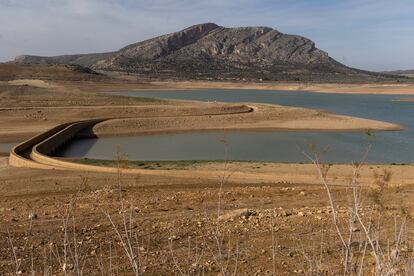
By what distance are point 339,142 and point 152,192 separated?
25.5 metres

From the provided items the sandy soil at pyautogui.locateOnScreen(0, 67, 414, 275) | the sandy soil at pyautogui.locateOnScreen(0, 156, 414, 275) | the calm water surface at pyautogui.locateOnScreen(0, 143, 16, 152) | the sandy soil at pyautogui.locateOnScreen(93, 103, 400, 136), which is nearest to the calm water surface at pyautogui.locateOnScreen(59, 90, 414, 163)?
the sandy soil at pyautogui.locateOnScreen(93, 103, 400, 136)

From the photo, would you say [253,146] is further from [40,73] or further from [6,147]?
[40,73]

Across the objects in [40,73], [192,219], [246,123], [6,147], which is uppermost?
[40,73]

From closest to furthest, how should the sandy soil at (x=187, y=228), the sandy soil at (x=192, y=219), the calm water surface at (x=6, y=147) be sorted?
the sandy soil at (x=192, y=219) → the sandy soil at (x=187, y=228) → the calm water surface at (x=6, y=147)

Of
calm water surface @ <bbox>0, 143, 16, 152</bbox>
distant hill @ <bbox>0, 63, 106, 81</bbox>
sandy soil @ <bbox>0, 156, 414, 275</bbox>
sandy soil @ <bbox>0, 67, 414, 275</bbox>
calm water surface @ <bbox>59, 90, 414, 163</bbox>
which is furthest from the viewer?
distant hill @ <bbox>0, 63, 106, 81</bbox>

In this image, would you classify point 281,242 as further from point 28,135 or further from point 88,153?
point 28,135

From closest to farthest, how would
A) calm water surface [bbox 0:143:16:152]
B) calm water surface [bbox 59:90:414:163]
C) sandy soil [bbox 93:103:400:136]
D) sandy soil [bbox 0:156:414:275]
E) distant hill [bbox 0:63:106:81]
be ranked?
sandy soil [bbox 0:156:414:275]
calm water surface [bbox 59:90:414:163]
calm water surface [bbox 0:143:16:152]
sandy soil [bbox 93:103:400:136]
distant hill [bbox 0:63:106:81]

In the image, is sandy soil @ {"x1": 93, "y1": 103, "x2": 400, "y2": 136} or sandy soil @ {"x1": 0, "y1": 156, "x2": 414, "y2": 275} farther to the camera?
sandy soil @ {"x1": 93, "y1": 103, "x2": 400, "y2": 136}

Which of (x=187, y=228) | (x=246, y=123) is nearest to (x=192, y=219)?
(x=187, y=228)

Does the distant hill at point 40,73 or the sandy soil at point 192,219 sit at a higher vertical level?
the distant hill at point 40,73

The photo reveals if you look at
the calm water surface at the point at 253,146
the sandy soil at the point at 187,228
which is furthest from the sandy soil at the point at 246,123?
the sandy soil at the point at 187,228

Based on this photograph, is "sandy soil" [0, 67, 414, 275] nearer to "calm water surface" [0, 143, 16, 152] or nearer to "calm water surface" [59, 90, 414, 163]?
"calm water surface" [59, 90, 414, 163]

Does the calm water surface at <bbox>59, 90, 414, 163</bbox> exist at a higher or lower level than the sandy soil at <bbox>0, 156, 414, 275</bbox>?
lower

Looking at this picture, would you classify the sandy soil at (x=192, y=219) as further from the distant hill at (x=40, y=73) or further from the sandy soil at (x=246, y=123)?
the distant hill at (x=40, y=73)
